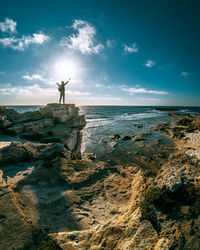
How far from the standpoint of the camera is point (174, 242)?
8.30 feet

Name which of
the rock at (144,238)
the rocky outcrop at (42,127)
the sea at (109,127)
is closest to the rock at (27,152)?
the rocky outcrop at (42,127)

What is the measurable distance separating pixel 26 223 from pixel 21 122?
14.8 meters

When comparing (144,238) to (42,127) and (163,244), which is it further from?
(42,127)

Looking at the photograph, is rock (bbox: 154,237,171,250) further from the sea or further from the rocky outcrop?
the sea

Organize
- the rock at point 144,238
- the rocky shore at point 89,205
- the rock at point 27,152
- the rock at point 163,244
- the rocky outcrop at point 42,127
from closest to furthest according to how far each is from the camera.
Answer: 1. the rock at point 163,244
2. the rock at point 144,238
3. the rocky shore at point 89,205
4. the rock at point 27,152
5. the rocky outcrop at point 42,127

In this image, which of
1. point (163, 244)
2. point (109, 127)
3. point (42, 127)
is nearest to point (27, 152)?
point (163, 244)

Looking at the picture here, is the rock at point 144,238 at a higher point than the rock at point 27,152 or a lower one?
lower

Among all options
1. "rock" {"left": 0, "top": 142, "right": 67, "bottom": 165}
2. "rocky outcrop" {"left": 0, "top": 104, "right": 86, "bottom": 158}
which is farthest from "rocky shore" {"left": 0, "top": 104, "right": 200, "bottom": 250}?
"rocky outcrop" {"left": 0, "top": 104, "right": 86, "bottom": 158}

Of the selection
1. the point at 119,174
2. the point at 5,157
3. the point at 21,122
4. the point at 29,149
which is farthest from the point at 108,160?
the point at 21,122

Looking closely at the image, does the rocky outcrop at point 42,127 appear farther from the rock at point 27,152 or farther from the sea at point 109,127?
the rock at point 27,152

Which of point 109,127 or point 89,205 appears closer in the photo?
point 89,205

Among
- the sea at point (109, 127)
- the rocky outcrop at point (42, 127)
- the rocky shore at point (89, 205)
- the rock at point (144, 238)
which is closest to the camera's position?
the rock at point (144, 238)

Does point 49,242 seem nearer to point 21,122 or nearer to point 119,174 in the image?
point 119,174

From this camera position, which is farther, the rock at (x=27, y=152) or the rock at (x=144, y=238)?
the rock at (x=27, y=152)
